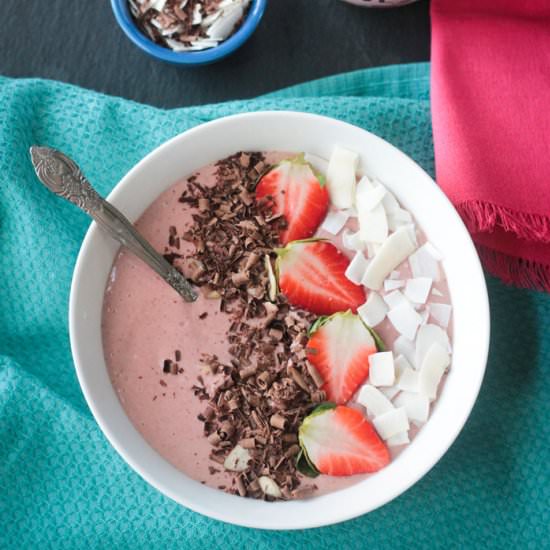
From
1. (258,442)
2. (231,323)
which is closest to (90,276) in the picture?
(231,323)

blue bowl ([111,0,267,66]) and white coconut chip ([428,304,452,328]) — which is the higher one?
blue bowl ([111,0,267,66])

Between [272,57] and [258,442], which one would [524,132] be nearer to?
[272,57]

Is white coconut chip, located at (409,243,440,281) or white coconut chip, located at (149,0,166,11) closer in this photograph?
white coconut chip, located at (409,243,440,281)

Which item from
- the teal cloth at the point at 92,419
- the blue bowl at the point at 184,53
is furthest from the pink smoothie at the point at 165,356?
the blue bowl at the point at 184,53

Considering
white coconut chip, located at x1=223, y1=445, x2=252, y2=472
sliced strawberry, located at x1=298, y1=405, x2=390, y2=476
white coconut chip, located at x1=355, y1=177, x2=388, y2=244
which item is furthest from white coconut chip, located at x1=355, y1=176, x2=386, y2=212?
white coconut chip, located at x1=223, y1=445, x2=252, y2=472

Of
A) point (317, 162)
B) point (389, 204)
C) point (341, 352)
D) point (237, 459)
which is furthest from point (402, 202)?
point (237, 459)

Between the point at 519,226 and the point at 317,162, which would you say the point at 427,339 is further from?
the point at 317,162

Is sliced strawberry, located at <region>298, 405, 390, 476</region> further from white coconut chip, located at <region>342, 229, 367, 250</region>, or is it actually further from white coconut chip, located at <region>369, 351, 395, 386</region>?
white coconut chip, located at <region>342, 229, 367, 250</region>
